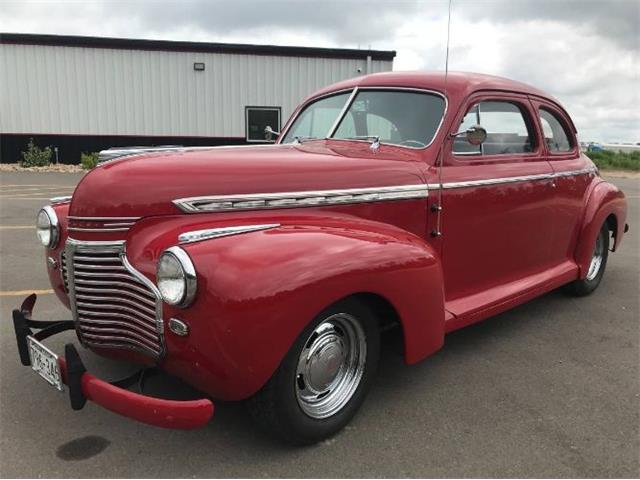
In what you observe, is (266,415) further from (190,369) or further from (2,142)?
(2,142)

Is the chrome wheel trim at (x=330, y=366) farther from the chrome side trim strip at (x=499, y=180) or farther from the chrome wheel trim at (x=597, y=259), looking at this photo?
the chrome wheel trim at (x=597, y=259)

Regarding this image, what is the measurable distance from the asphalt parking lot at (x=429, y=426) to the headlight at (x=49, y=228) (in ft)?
2.58

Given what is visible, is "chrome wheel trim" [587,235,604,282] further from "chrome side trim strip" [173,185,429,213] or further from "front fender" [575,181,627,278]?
"chrome side trim strip" [173,185,429,213]

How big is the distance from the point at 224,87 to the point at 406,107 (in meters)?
14.6

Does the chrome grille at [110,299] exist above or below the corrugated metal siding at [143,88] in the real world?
below

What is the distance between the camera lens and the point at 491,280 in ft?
12.4

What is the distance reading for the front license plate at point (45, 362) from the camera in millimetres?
2439

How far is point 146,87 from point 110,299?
1576cm

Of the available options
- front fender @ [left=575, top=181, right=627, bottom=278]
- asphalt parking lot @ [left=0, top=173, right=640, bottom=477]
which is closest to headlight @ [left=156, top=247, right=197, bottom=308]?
asphalt parking lot @ [left=0, top=173, right=640, bottom=477]

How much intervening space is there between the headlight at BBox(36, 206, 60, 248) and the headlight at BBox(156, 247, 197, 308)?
4.05ft

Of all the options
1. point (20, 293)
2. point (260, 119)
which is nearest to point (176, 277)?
point (20, 293)

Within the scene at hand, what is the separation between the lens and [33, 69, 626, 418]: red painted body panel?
222 cm

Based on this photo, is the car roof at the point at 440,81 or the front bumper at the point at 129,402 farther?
the car roof at the point at 440,81

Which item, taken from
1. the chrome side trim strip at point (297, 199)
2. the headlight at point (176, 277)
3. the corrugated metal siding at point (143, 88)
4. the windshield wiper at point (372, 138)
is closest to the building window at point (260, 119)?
the corrugated metal siding at point (143, 88)
